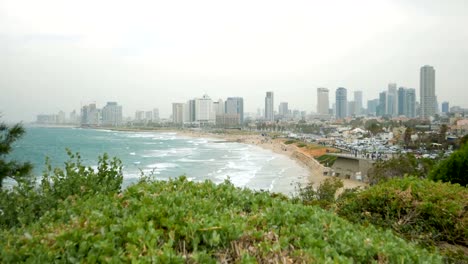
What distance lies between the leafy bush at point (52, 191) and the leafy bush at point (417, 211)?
2.75 metres

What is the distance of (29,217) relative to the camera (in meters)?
3.12

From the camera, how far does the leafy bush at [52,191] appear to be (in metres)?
3.36

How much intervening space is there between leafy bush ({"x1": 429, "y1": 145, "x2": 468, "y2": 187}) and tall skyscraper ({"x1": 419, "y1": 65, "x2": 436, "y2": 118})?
149 metres

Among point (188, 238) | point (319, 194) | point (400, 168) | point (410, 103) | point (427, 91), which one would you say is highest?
point (427, 91)

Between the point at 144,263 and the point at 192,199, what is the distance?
1112 millimetres

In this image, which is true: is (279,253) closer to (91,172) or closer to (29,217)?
(29,217)

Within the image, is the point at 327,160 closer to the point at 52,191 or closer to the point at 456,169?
the point at 456,169

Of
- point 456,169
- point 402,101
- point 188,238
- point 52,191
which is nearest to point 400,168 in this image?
point 456,169

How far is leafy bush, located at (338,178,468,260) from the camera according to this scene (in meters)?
4.16

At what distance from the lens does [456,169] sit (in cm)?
795

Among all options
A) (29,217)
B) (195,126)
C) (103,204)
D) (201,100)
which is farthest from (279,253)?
(201,100)

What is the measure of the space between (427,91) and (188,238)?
160900 millimetres

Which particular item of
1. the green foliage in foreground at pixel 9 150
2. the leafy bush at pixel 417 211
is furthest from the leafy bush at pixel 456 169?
the green foliage in foreground at pixel 9 150

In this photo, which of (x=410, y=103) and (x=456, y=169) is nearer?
(x=456, y=169)
